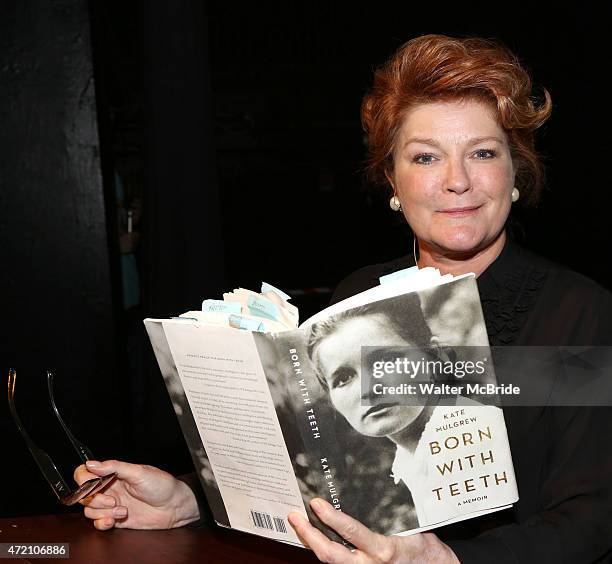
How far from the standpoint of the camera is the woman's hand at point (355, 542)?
3.55 feet

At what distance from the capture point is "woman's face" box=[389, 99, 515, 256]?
4.98 feet

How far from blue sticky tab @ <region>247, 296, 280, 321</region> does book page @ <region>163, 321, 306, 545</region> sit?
43 mm

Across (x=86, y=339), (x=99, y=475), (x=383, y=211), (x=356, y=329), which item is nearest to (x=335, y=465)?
(x=356, y=329)

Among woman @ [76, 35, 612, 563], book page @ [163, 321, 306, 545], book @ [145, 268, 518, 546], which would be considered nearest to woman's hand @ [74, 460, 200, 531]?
woman @ [76, 35, 612, 563]

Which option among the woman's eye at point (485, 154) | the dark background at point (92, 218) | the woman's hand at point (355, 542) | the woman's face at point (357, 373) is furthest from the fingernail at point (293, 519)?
the dark background at point (92, 218)

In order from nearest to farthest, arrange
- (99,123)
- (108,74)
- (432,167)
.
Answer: (432,167) < (99,123) < (108,74)

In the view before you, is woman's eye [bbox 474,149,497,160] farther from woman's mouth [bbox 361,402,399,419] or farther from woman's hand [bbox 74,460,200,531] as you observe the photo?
woman's hand [bbox 74,460,200,531]

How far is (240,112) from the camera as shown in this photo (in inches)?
256

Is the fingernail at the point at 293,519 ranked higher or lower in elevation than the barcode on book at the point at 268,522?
higher

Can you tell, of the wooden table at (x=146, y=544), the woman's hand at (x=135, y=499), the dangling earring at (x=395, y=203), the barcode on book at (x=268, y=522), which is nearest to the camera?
the barcode on book at (x=268, y=522)

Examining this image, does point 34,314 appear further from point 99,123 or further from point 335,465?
point 335,465

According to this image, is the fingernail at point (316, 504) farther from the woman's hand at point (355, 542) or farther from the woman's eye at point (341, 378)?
the woman's eye at point (341, 378)

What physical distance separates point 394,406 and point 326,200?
18.9 feet

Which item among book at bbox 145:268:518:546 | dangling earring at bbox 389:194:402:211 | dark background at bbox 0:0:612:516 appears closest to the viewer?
book at bbox 145:268:518:546
